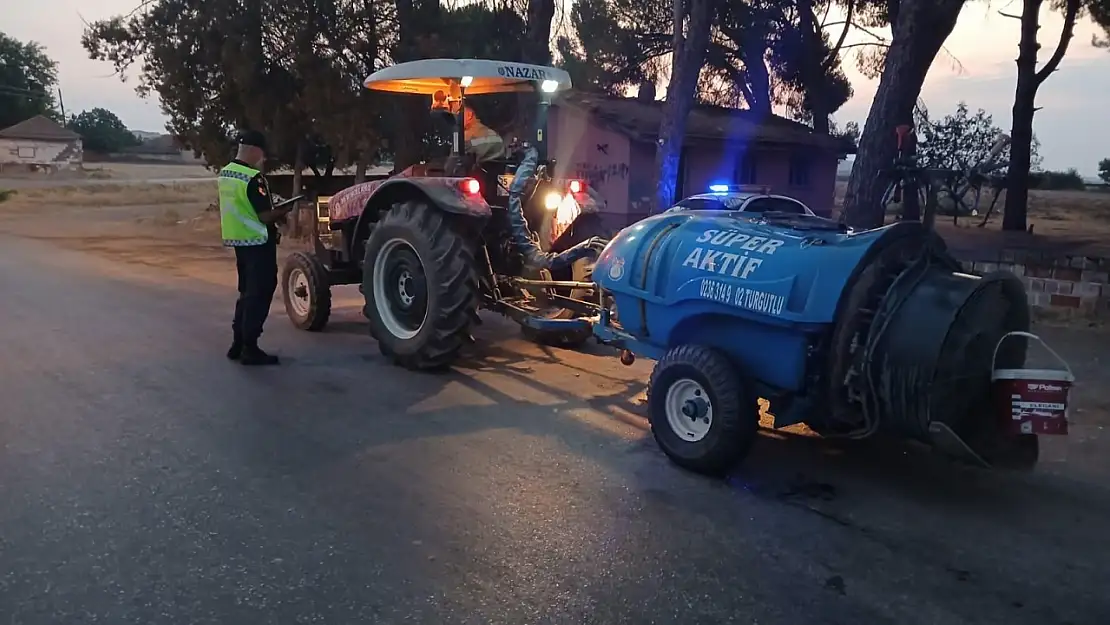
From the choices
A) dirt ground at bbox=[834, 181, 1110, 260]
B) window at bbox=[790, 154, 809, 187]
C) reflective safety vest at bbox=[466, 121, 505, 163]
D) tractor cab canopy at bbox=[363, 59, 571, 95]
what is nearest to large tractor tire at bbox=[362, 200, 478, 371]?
reflective safety vest at bbox=[466, 121, 505, 163]

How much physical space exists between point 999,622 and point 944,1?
836 centimetres

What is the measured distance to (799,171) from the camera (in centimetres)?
2678

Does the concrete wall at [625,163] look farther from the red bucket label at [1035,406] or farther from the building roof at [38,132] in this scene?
the building roof at [38,132]

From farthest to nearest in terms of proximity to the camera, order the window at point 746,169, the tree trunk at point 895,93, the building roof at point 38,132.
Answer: the building roof at point 38,132 → the window at point 746,169 → the tree trunk at point 895,93

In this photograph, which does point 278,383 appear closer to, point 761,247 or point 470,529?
point 470,529

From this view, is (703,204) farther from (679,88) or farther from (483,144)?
(679,88)

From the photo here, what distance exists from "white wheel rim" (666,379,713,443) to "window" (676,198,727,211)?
57.3 inches

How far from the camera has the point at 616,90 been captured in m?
29.4

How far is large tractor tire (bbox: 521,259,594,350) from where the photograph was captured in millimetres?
7465

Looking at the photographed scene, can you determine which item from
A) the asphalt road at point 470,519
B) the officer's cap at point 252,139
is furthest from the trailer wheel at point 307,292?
the asphalt road at point 470,519

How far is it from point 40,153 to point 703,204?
53402 millimetres

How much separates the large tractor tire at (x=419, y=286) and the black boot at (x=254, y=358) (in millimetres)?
876

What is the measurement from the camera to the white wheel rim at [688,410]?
5.05 m

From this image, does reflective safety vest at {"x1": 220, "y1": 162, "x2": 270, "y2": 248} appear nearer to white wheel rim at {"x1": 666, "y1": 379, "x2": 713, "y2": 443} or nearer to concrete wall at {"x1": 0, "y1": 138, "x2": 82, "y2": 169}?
white wheel rim at {"x1": 666, "y1": 379, "x2": 713, "y2": 443}
